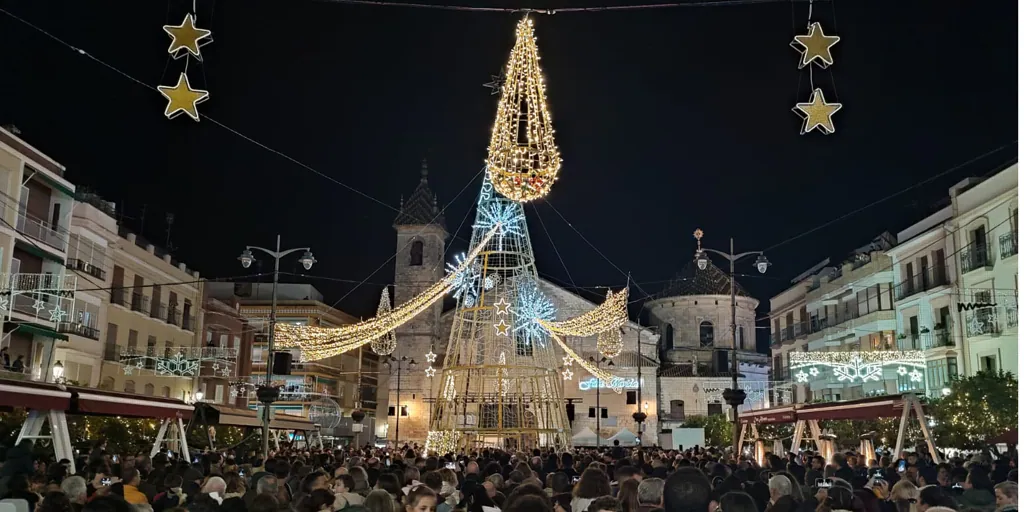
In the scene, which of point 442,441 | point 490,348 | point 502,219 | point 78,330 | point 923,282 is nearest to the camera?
point 502,219

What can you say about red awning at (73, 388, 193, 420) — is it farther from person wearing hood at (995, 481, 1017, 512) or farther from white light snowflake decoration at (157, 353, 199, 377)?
person wearing hood at (995, 481, 1017, 512)

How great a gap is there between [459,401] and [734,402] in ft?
36.4

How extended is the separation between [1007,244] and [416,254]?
145 feet

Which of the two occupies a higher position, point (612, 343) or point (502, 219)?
point (502, 219)

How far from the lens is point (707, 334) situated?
71438 mm

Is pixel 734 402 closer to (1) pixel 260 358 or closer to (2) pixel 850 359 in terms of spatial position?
(2) pixel 850 359

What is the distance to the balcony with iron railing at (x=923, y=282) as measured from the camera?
118ft

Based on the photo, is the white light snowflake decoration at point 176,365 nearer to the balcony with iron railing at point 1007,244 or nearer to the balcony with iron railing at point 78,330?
the balcony with iron railing at point 78,330

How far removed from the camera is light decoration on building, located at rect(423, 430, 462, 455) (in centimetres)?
3036

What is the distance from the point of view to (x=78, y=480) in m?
9.21

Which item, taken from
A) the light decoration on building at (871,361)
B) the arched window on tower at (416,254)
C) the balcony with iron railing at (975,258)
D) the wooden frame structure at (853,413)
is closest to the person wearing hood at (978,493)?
the wooden frame structure at (853,413)

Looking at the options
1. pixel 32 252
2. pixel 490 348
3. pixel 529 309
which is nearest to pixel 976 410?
pixel 529 309

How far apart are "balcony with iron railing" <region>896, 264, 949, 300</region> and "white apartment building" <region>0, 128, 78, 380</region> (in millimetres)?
31289

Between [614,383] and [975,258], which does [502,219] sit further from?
[614,383]
